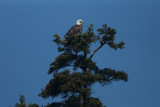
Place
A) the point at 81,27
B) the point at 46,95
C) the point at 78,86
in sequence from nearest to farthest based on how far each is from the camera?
the point at 78,86 < the point at 46,95 < the point at 81,27

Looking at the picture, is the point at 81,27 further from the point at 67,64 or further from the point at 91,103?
the point at 91,103

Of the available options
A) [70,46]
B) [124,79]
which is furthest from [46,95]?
[124,79]

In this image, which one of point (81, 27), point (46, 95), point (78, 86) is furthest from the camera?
point (81, 27)

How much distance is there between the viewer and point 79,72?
2033 cm

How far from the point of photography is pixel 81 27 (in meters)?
23.4

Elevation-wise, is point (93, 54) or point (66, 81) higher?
point (93, 54)

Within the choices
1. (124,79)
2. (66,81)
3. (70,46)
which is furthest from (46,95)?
(124,79)

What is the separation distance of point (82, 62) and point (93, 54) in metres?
0.86

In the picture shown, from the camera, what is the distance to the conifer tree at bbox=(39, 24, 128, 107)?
20.0 meters

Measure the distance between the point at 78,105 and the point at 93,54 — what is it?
130 inches

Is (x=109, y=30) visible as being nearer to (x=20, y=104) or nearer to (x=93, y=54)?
(x=93, y=54)

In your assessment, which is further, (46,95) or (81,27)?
(81,27)

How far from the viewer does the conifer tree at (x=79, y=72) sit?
20016mm

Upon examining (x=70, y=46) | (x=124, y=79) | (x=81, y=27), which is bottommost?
(x=124, y=79)
